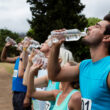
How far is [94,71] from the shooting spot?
1788 millimetres

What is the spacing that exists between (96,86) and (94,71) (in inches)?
5.0

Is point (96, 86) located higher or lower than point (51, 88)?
higher

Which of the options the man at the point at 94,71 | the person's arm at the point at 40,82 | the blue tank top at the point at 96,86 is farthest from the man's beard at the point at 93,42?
the person's arm at the point at 40,82

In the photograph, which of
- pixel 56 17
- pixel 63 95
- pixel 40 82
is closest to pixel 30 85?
pixel 63 95

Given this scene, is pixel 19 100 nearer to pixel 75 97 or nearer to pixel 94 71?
pixel 75 97

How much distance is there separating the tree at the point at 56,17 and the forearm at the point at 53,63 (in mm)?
19837

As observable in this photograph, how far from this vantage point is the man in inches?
66.2

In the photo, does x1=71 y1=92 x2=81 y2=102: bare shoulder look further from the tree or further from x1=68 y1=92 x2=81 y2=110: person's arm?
the tree

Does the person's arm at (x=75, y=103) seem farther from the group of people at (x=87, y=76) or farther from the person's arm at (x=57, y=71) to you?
the person's arm at (x=57, y=71)

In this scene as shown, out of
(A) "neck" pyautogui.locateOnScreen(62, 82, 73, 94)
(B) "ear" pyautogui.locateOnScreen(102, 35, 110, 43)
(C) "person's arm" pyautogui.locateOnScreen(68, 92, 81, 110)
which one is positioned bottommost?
(C) "person's arm" pyautogui.locateOnScreen(68, 92, 81, 110)

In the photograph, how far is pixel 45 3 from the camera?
81.0 feet

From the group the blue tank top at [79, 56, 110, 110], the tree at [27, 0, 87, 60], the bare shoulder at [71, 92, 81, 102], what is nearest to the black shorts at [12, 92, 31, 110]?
the bare shoulder at [71, 92, 81, 102]

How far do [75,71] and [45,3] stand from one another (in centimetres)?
2322

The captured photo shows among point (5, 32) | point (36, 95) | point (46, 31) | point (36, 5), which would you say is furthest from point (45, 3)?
point (5, 32)
